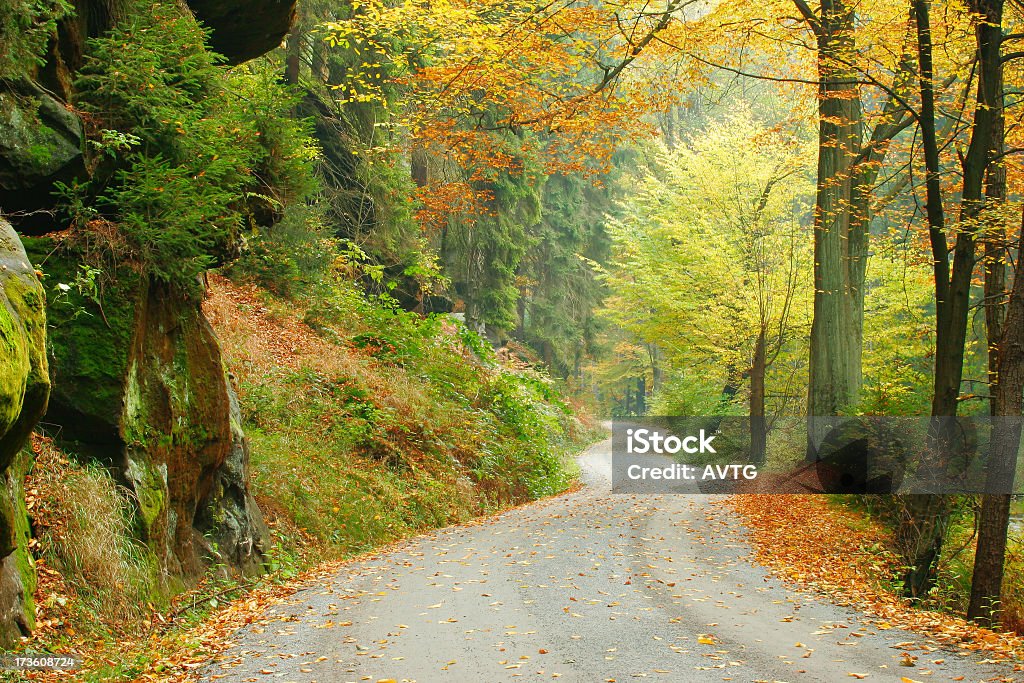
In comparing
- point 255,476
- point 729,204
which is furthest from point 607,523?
point 729,204

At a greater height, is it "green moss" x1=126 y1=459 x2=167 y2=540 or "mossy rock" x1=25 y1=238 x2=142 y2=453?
"mossy rock" x1=25 y1=238 x2=142 y2=453

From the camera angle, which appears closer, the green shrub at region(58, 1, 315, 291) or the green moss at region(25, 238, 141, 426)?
the green moss at region(25, 238, 141, 426)

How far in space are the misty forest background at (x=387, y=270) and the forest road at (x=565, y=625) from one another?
100 centimetres

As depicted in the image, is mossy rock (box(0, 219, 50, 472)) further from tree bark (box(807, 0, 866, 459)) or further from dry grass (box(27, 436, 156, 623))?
tree bark (box(807, 0, 866, 459))

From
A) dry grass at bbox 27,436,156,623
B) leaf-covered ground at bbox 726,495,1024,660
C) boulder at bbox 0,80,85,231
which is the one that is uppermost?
boulder at bbox 0,80,85,231

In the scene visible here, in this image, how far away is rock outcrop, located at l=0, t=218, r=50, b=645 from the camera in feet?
13.8

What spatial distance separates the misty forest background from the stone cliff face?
0.10 feet

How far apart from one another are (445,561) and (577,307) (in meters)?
27.9

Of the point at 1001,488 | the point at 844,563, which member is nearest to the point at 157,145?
the point at 1001,488

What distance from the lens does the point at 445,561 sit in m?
10.1

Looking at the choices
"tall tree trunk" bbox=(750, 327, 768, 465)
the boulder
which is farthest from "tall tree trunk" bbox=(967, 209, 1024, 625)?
"tall tree trunk" bbox=(750, 327, 768, 465)

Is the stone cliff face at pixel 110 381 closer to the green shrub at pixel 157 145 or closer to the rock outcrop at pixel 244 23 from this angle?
the green shrub at pixel 157 145

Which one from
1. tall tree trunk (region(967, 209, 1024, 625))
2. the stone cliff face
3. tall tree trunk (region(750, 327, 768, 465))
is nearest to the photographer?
the stone cliff face

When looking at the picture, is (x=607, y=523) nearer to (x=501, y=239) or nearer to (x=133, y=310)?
(x=133, y=310)
